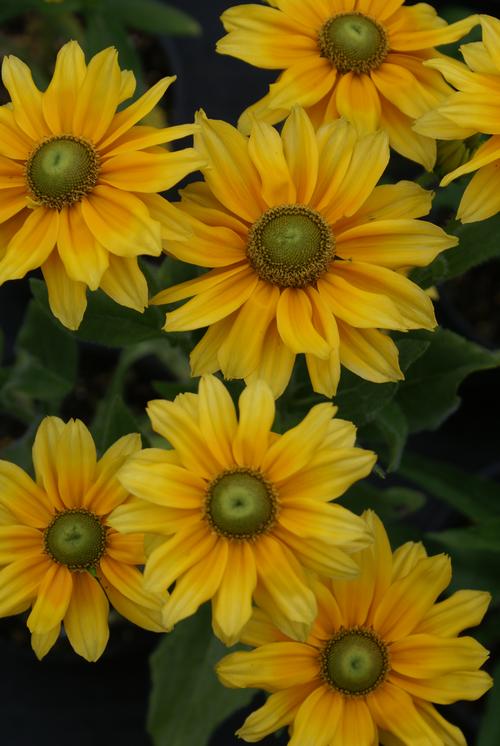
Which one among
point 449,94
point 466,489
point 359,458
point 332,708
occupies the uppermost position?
point 449,94

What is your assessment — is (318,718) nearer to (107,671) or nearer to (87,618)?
(87,618)

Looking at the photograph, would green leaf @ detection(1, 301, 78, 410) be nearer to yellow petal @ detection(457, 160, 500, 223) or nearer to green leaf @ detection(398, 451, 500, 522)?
green leaf @ detection(398, 451, 500, 522)

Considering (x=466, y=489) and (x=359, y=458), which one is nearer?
(x=359, y=458)

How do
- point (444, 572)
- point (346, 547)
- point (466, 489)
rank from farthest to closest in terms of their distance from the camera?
point (466, 489), point (444, 572), point (346, 547)

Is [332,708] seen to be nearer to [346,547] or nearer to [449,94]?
[346,547]

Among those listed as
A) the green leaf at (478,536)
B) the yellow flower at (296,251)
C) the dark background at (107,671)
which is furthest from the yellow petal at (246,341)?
the dark background at (107,671)

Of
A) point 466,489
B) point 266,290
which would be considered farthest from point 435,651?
point 466,489

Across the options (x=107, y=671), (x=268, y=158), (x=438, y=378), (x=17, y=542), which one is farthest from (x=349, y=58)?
(x=107, y=671)
